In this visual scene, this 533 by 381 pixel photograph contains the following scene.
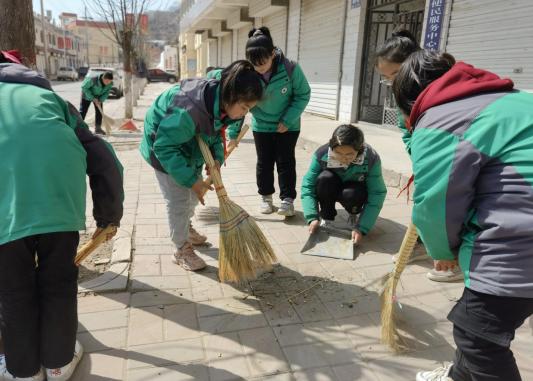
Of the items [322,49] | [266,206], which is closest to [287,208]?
[266,206]

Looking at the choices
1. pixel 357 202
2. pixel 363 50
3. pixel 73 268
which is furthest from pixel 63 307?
pixel 363 50

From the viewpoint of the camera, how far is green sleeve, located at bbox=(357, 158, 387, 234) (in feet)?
11.0

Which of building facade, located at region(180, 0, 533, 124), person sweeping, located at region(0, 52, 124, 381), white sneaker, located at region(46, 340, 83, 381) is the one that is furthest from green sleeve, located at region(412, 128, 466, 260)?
building facade, located at region(180, 0, 533, 124)

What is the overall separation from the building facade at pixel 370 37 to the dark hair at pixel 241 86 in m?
4.22

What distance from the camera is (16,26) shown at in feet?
8.57

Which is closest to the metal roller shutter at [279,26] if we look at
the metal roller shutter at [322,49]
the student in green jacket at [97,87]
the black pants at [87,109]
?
the metal roller shutter at [322,49]

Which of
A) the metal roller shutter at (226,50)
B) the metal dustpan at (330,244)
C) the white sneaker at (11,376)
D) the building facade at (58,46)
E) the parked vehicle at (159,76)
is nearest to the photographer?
the white sneaker at (11,376)

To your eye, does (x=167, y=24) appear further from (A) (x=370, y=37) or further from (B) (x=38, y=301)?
(B) (x=38, y=301)

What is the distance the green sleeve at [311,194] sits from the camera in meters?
3.39

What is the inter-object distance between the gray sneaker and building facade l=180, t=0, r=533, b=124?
10.9 feet

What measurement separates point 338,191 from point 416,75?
1.94 metres

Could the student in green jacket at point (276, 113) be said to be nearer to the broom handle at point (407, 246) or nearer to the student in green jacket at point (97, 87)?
the broom handle at point (407, 246)

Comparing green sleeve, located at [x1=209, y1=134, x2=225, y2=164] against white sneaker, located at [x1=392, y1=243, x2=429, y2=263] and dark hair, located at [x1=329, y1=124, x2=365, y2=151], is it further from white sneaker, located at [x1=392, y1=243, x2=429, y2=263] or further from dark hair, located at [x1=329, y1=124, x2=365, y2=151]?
white sneaker, located at [x1=392, y1=243, x2=429, y2=263]

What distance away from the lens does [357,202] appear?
3.43m
